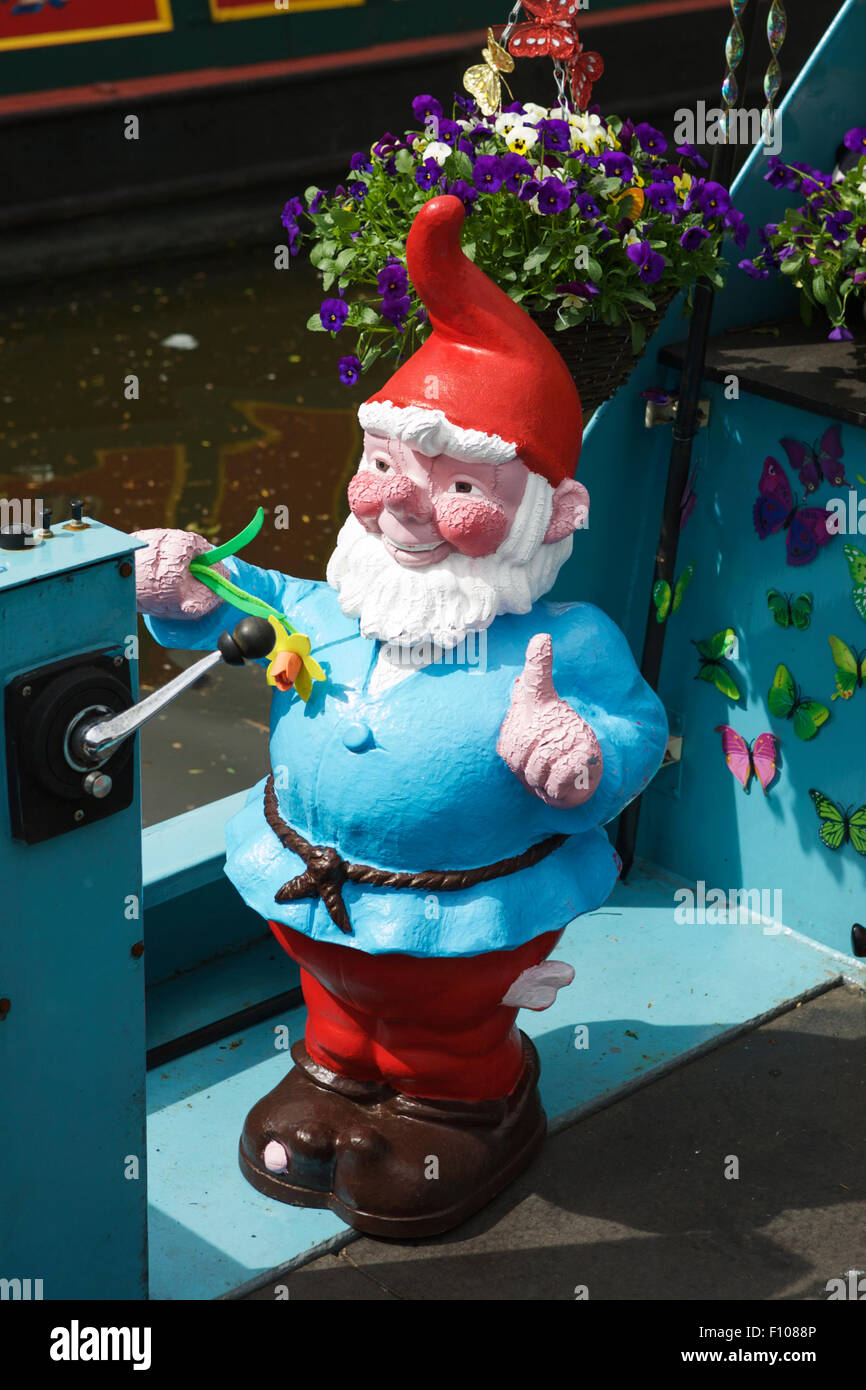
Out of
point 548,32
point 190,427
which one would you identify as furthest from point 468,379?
point 190,427

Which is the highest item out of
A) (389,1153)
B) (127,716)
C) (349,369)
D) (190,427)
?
(349,369)

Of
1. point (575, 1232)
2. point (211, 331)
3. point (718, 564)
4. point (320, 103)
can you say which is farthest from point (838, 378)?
point (320, 103)

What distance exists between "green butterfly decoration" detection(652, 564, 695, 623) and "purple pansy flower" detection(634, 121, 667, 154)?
3.36ft

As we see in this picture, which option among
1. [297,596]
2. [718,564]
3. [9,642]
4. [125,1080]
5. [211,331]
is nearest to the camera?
[9,642]

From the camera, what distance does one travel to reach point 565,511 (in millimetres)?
2924

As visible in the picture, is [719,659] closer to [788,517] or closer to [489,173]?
[788,517]

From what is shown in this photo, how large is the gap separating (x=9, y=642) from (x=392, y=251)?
50.0 inches

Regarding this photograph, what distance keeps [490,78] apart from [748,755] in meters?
1.68

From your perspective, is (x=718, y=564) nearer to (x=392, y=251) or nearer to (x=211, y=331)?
(x=392, y=251)

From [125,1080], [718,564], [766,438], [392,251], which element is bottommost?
[125,1080]

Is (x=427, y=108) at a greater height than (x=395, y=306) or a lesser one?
greater

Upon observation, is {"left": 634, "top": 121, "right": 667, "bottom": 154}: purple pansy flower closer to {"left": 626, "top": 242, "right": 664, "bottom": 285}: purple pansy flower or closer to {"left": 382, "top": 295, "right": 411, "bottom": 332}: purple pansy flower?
{"left": 626, "top": 242, "right": 664, "bottom": 285}: purple pansy flower

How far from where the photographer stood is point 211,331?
29.8ft

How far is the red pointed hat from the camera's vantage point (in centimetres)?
277
